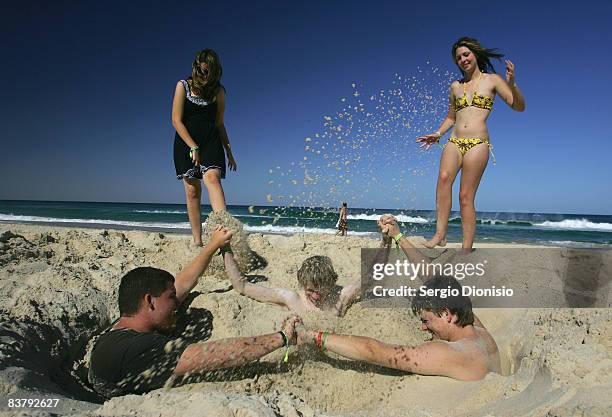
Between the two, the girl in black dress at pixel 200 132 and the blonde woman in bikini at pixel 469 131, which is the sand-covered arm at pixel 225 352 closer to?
the girl in black dress at pixel 200 132

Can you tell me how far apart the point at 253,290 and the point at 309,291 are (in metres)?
0.45

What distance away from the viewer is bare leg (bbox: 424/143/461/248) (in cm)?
355

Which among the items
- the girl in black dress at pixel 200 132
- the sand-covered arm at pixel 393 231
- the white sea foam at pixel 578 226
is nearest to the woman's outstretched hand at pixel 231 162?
the girl in black dress at pixel 200 132

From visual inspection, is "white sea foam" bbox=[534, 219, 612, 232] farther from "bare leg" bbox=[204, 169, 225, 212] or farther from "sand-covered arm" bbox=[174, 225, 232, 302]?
"sand-covered arm" bbox=[174, 225, 232, 302]

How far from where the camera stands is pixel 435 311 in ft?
7.83

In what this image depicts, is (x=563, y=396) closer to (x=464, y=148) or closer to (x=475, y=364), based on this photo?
(x=475, y=364)

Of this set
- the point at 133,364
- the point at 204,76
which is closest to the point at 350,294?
the point at 133,364

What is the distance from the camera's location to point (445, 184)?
3.57 m

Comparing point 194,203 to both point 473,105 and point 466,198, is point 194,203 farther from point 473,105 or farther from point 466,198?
point 473,105

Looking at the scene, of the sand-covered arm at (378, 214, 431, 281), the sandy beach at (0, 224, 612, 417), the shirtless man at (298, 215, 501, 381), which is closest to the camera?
the sandy beach at (0, 224, 612, 417)

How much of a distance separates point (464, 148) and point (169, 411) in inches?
120

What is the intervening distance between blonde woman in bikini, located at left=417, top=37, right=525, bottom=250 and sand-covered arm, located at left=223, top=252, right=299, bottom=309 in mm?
1522

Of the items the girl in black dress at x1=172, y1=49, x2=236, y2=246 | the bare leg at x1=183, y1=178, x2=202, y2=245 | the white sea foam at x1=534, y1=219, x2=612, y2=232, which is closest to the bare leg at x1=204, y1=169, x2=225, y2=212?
the girl in black dress at x1=172, y1=49, x2=236, y2=246

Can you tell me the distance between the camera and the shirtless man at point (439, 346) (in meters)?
2.14
